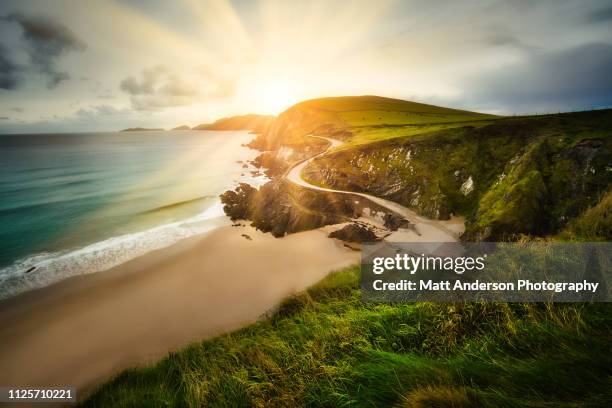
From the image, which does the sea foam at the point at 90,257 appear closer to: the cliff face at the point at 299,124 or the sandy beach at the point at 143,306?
the sandy beach at the point at 143,306

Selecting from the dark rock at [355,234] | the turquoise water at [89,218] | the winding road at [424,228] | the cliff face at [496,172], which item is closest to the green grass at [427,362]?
the cliff face at [496,172]

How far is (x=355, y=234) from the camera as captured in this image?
1014 inches

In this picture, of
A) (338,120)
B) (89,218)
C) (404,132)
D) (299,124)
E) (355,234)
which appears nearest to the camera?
(355,234)

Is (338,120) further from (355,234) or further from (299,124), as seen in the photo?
(355,234)

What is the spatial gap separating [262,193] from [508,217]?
28.0 meters

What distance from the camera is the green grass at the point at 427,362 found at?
2.79m

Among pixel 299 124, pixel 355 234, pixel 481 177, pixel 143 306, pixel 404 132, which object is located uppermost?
pixel 299 124

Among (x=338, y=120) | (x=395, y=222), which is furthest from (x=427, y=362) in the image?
(x=338, y=120)

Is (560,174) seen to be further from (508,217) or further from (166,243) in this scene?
(166,243)

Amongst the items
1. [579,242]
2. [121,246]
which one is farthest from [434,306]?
[121,246]

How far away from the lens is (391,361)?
13.0 ft

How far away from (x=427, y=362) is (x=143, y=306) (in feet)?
62.1

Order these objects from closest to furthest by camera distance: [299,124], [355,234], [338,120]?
1. [355,234]
2. [338,120]
3. [299,124]

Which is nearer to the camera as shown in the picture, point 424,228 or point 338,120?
point 424,228
